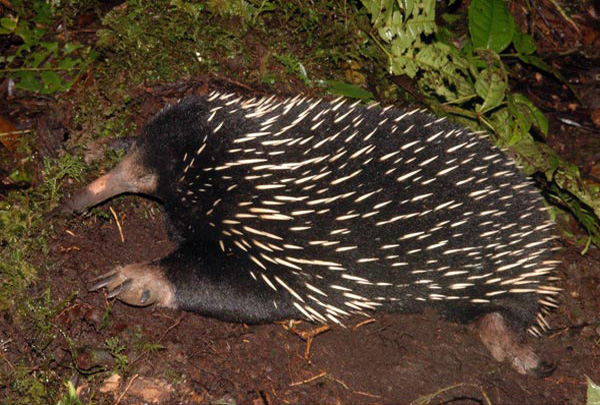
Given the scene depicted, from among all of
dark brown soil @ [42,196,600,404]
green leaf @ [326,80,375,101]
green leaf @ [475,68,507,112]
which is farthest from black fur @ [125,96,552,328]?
green leaf @ [326,80,375,101]

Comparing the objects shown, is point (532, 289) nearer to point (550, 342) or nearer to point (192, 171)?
point (550, 342)

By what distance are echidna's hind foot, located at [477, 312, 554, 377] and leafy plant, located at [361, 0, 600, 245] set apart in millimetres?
1369

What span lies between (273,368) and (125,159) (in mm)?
1670

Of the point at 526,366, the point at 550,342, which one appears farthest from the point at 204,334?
the point at 550,342

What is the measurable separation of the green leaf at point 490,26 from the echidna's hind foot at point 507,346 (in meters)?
2.46

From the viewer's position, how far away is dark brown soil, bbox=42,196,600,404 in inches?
154

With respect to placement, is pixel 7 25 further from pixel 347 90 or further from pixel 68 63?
pixel 347 90

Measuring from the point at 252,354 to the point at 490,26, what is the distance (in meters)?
3.55

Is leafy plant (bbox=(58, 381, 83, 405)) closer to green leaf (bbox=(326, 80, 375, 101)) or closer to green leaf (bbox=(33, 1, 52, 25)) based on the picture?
green leaf (bbox=(326, 80, 375, 101))

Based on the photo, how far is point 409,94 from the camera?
5.84 m

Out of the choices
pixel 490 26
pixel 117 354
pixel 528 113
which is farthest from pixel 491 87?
pixel 117 354

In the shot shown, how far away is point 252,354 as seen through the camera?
163 inches

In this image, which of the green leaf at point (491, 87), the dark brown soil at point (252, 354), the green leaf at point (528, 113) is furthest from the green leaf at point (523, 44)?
the dark brown soil at point (252, 354)

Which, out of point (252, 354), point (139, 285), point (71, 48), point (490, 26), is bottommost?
point (252, 354)
